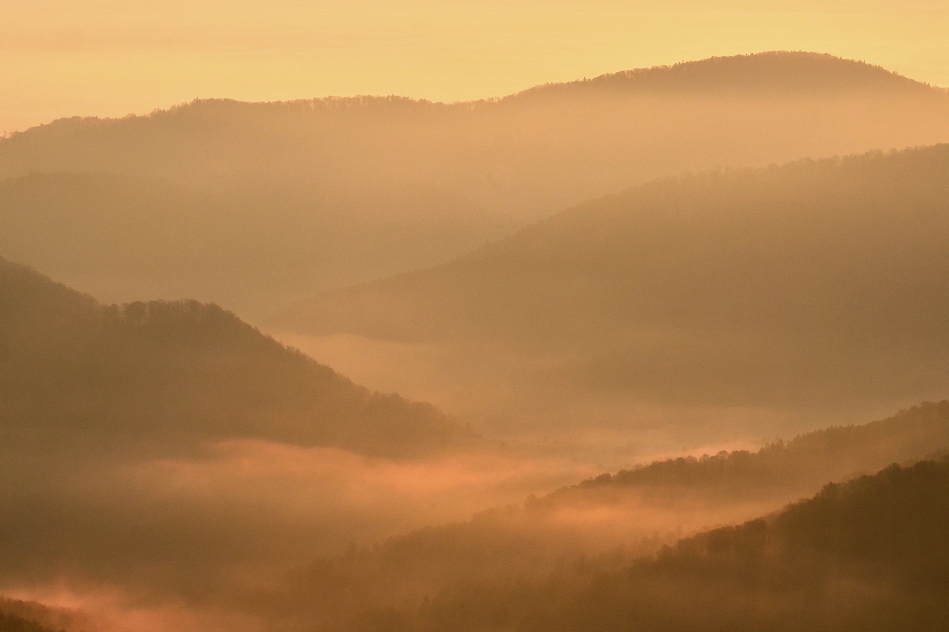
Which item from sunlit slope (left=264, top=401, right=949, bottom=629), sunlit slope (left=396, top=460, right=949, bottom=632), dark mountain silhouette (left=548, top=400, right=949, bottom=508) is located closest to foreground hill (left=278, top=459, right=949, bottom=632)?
sunlit slope (left=396, top=460, right=949, bottom=632)

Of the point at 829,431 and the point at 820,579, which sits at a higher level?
the point at 829,431

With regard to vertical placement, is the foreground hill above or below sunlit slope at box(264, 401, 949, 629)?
below

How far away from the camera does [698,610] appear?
117 metres

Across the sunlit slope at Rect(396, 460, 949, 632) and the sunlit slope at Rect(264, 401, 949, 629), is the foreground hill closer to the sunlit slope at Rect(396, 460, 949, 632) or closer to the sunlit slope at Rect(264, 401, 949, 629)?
the sunlit slope at Rect(396, 460, 949, 632)

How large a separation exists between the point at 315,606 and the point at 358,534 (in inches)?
1752

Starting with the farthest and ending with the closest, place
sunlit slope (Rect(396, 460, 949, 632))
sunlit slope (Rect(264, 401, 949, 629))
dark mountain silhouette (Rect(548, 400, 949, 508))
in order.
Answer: dark mountain silhouette (Rect(548, 400, 949, 508)) → sunlit slope (Rect(264, 401, 949, 629)) → sunlit slope (Rect(396, 460, 949, 632))

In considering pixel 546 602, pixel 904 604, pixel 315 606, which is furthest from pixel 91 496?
pixel 904 604

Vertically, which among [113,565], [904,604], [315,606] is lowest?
[904,604]

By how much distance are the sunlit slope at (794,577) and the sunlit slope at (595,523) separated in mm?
4108

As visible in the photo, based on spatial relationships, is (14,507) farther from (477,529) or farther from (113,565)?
(477,529)

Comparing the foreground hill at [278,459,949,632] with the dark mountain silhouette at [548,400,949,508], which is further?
the dark mountain silhouette at [548,400,949,508]

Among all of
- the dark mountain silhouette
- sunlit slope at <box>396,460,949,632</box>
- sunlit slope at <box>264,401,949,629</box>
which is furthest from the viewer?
the dark mountain silhouette

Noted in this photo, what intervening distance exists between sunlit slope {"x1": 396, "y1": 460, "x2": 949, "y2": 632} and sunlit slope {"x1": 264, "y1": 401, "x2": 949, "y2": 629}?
162 inches

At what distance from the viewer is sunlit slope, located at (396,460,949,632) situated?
115812 mm
